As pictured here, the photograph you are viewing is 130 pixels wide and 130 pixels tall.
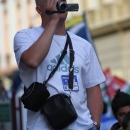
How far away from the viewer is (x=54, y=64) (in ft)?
12.9

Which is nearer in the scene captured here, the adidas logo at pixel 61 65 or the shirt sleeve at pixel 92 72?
the adidas logo at pixel 61 65

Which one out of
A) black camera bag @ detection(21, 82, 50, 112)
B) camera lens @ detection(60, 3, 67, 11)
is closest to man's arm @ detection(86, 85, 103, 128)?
black camera bag @ detection(21, 82, 50, 112)

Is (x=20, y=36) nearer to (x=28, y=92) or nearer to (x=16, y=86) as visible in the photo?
(x=28, y=92)

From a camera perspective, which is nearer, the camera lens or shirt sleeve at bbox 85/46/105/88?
the camera lens

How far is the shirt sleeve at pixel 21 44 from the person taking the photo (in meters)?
3.95

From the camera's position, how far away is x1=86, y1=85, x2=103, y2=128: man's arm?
4.19 meters

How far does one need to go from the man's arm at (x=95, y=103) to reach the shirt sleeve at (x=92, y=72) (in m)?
0.04

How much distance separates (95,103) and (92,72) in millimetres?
196

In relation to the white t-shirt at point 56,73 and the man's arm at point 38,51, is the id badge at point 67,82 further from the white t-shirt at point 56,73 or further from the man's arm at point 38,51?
Answer: the man's arm at point 38,51

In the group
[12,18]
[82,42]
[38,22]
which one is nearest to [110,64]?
[38,22]

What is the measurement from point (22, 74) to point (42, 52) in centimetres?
27

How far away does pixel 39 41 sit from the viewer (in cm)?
384

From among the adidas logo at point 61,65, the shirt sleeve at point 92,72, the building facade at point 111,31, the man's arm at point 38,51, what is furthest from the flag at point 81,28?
the building facade at point 111,31

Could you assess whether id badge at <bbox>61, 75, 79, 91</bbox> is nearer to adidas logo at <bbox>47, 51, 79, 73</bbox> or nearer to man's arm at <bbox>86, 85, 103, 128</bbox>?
adidas logo at <bbox>47, 51, 79, 73</bbox>
